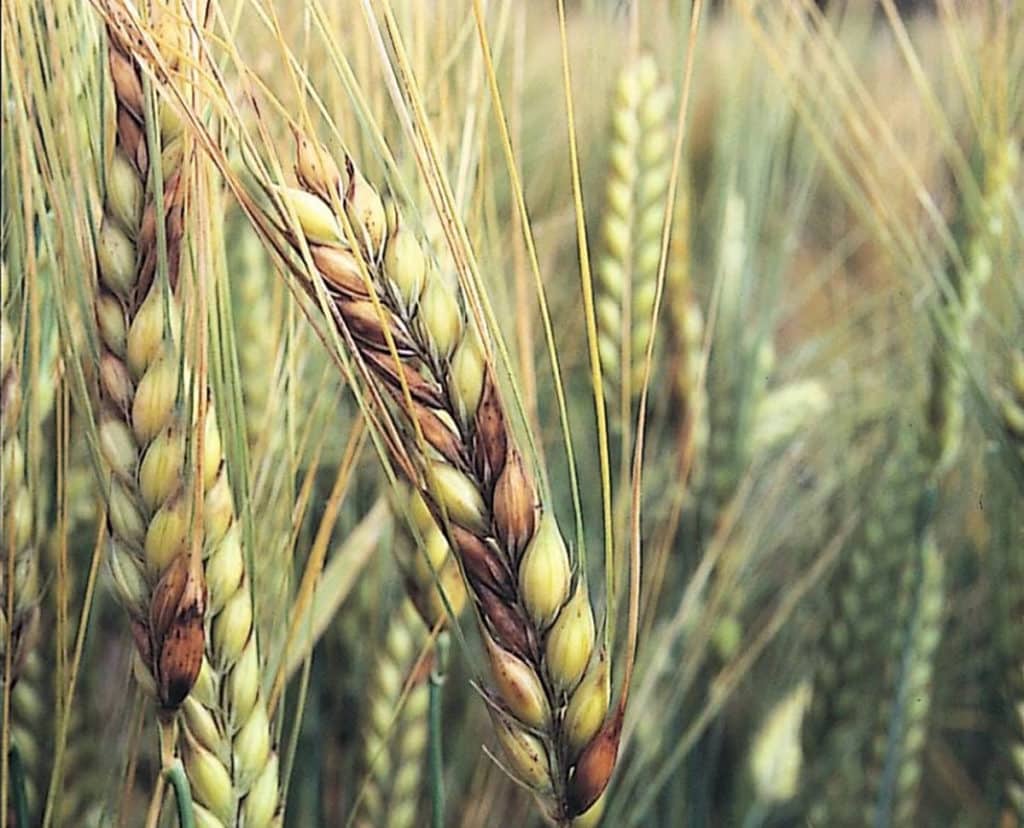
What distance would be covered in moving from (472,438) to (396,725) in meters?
0.25

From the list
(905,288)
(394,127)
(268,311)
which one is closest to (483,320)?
(394,127)

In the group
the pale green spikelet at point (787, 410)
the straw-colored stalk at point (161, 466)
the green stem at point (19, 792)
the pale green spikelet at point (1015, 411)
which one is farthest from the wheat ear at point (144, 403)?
the pale green spikelet at point (787, 410)

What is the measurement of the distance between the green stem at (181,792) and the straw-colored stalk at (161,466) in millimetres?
15

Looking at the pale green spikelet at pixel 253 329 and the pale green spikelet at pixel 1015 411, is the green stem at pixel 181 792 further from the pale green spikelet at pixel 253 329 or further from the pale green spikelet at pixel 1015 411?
the pale green spikelet at pixel 1015 411

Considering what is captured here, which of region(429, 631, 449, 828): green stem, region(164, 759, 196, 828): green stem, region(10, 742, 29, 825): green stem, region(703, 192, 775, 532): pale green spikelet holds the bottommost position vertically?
region(703, 192, 775, 532): pale green spikelet

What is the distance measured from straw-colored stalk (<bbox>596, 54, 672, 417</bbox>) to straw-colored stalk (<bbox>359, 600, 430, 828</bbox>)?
154 mm

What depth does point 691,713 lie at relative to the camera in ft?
2.28

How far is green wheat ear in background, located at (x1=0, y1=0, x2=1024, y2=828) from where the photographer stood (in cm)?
30

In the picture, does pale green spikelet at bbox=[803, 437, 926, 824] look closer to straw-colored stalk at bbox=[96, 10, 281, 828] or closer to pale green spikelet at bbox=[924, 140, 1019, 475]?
pale green spikelet at bbox=[924, 140, 1019, 475]

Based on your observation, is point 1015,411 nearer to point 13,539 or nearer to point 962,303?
point 962,303

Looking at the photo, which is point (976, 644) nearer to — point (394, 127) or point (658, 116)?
point (658, 116)

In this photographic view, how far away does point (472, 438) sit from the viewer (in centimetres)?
30

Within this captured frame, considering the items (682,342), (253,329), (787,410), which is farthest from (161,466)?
(787,410)

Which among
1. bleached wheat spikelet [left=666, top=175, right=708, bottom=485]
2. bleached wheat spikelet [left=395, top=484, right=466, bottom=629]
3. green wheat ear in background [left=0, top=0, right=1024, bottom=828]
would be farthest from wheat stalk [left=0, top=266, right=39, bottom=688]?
bleached wheat spikelet [left=666, top=175, right=708, bottom=485]
